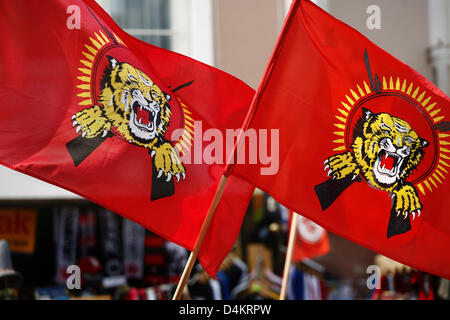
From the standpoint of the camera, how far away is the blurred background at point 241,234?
22.3 feet

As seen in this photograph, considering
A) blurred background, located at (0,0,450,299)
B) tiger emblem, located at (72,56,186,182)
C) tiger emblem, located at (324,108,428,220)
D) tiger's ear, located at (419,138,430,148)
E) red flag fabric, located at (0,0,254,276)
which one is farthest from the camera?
blurred background, located at (0,0,450,299)

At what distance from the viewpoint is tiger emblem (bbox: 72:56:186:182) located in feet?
11.7

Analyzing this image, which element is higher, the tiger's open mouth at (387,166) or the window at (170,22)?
the window at (170,22)

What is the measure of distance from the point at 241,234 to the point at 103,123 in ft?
13.1

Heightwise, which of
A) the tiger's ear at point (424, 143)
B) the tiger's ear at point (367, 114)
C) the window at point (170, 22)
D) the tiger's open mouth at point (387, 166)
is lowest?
the tiger's open mouth at point (387, 166)

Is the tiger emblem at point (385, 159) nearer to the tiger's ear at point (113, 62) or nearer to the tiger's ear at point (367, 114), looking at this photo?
the tiger's ear at point (367, 114)

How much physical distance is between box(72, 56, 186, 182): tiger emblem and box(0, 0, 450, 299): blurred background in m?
2.99

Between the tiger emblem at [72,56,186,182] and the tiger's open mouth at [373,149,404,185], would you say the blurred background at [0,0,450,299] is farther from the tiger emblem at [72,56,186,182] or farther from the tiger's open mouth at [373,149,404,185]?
the tiger's open mouth at [373,149,404,185]

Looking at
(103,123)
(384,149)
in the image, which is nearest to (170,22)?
(103,123)

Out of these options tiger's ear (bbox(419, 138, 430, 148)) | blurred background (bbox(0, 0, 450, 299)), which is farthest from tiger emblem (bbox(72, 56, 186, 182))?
blurred background (bbox(0, 0, 450, 299))

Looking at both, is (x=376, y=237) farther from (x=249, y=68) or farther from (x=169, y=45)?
(x=169, y=45)

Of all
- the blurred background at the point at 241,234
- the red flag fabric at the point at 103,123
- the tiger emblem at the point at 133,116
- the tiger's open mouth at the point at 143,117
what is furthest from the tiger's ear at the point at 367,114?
the blurred background at the point at 241,234

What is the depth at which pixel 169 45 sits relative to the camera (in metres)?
7.41
